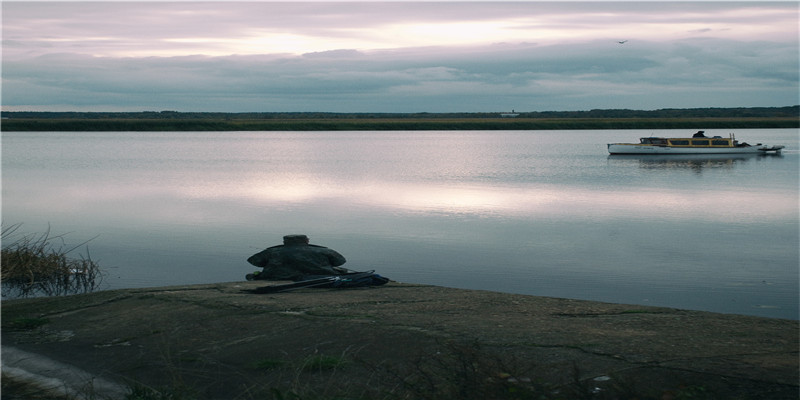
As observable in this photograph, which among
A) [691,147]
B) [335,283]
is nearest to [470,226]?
[335,283]

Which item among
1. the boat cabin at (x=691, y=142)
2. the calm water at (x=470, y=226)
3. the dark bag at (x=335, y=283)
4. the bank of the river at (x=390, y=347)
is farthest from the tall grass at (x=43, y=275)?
the boat cabin at (x=691, y=142)

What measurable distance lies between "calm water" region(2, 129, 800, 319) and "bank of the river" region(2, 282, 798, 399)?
3.18 meters

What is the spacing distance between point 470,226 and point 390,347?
12599mm

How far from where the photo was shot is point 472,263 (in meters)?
14.7

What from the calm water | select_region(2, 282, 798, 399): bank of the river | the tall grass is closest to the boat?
the calm water

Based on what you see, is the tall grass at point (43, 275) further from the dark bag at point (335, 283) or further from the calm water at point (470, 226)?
the dark bag at point (335, 283)

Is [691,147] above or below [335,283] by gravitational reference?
above

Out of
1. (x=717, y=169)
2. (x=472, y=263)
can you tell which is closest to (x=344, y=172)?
(x=717, y=169)

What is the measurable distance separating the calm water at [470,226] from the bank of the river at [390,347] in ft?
10.4

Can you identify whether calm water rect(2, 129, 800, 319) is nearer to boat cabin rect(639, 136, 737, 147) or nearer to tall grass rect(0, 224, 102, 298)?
tall grass rect(0, 224, 102, 298)

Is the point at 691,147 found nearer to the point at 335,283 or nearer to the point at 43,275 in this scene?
the point at 335,283

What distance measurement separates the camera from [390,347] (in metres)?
7.15

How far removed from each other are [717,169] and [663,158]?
13.7m

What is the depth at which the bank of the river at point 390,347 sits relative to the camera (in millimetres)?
5887
